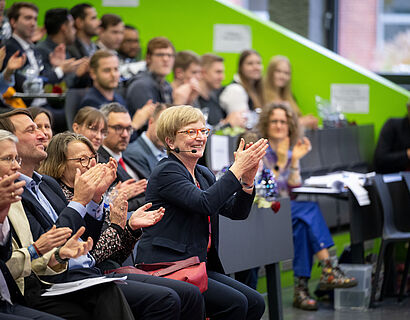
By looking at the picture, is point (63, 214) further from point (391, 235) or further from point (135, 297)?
point (391, 235)

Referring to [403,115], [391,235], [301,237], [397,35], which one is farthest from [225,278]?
[397,35]

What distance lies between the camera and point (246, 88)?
778cm

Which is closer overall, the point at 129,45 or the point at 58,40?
the point at 58,40

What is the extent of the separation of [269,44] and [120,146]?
3923 mm

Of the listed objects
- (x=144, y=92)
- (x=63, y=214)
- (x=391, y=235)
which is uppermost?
(x=144, y=92)

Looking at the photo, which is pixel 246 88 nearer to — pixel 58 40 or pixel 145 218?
pixel 58 40

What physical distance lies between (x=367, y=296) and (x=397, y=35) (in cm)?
586

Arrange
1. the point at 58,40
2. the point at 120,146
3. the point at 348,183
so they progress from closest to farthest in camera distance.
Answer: the point at 120,146 → the point at 348,183 → the point at 58,40

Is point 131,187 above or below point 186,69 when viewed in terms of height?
below

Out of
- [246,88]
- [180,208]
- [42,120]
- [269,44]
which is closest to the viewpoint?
[180,208]

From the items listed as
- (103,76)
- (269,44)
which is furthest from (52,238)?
(269,44)

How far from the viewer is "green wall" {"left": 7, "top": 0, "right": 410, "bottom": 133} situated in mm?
8125

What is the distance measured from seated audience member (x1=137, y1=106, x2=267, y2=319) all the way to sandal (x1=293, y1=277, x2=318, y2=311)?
1.74 meters

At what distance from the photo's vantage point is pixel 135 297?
344cm
